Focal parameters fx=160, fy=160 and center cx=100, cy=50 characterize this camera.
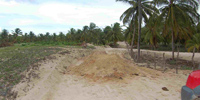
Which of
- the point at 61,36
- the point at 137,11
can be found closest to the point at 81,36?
the point at 61,36

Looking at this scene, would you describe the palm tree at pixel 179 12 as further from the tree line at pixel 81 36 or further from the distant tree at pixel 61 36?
the distant tree at pixel 61 36

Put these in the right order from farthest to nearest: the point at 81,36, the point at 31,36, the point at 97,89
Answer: the point at 31,36, the point at 81,36, the point at 97,89

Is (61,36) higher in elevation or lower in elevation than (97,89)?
higher

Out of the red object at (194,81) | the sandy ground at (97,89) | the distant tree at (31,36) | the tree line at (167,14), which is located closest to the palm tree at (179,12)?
the tree line at (167,14)

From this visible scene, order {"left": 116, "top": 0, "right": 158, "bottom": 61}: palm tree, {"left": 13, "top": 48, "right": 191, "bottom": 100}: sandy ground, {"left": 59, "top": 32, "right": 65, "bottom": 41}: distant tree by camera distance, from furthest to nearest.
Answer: {"left": 59, "top": 32, "right": 65, "bottom": 41}: distant tree → {"left": 116, "top": 0, "right": 158, "bottom": 61}: palm tree → {"left": 13, "top": 48, "right": 191, "bottom": 100}: sandy ground

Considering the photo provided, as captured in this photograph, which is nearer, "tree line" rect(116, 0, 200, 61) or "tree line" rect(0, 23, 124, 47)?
"tree line" rect(116, 0, 200, 61)

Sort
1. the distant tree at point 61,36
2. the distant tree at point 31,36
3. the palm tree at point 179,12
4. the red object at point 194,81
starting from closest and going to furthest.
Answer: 1. the red object at point 194,81
2. the palm tree at point 179,12
3. the distant tree at point 31,36
4. the distant tree at point 61,36

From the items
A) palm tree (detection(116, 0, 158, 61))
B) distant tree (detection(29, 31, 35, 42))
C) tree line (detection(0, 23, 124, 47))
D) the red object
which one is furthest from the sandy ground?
distant tree (detection(29, 31, 35, 42))

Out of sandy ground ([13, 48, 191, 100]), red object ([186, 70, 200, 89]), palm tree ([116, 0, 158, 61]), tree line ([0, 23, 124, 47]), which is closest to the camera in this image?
red object ([186, 70, 200, 89])

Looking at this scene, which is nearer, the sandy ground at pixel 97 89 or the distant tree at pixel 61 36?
the sandy ground at pixel 97 89

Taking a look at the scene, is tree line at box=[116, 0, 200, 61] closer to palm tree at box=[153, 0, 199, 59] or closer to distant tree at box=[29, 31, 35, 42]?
palm tree at box=[153, 0, 199, 59]

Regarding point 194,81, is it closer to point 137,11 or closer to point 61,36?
point 137,11

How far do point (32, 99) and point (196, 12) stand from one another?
1710 centimetres

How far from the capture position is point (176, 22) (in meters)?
16.3
